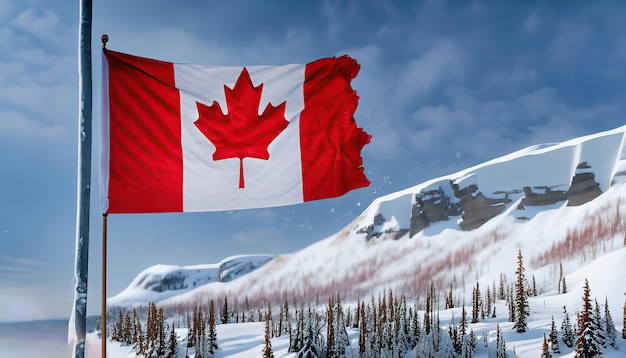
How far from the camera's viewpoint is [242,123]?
9.33m

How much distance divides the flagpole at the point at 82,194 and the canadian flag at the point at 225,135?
32.1 inches

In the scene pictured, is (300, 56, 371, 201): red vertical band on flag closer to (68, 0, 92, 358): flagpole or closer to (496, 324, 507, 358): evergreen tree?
(68, 0, 92, 358): flagpole

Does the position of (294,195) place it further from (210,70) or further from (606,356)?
(606,356)

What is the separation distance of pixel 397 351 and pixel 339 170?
90.9 m

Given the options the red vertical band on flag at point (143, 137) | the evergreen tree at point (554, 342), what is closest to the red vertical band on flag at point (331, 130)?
the red vertical band on flag at point (143, 137)

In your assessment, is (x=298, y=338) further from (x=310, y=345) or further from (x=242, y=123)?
(x=242, y=123)

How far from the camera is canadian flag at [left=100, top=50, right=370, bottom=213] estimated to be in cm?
802

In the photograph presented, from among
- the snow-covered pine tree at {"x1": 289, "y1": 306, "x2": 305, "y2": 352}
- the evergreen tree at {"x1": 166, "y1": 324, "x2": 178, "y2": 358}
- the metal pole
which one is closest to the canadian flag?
the metal pole

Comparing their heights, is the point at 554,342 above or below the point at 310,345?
below

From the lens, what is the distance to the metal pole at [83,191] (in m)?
6.57

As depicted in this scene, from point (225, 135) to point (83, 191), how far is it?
2831mm

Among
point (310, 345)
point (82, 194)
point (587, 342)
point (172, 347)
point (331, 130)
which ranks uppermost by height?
point (331, 130)

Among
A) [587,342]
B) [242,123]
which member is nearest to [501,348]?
[587,342]

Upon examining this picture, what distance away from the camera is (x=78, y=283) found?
260 inches
